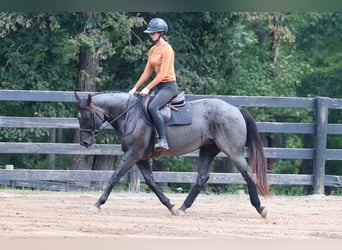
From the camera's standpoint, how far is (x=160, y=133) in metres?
8.63

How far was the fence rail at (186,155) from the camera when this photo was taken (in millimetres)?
11328

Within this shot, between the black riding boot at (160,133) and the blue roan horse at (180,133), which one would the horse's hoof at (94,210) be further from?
the black riding boot at (160,133)

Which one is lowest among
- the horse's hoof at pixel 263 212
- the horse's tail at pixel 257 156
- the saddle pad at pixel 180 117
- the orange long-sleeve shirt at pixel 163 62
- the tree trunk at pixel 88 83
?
the tree trunk at pixel 88 83

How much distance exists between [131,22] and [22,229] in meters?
8.80

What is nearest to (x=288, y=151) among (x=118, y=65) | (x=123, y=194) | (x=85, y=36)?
(x=123, y=194)

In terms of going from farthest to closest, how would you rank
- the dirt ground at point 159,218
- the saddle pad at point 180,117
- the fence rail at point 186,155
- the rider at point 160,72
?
the fence rail at point 186,155 < the saddle pad at point 180,117 < the rider at point 160,72 < the dirt ground at point 159,218

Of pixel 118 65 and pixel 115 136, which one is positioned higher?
pixel 118 65

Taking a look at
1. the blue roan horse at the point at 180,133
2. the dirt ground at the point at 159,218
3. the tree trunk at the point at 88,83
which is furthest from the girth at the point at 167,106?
the tree trunk at the point at 88,83

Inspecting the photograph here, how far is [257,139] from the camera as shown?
29.0 feet

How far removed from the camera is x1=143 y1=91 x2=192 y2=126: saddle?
8.68 m

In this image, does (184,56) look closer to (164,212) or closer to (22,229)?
(164,212)

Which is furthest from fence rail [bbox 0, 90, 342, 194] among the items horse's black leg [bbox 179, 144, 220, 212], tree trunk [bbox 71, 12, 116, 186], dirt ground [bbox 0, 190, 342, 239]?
tree trunk [bbox 71, 12, 116, 186]

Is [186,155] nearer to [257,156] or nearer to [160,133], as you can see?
[257,156]

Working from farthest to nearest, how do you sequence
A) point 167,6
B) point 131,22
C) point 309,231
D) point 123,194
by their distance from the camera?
1. point 131,22
2. point 123,194
3. point 309,231
4. point 167,6
